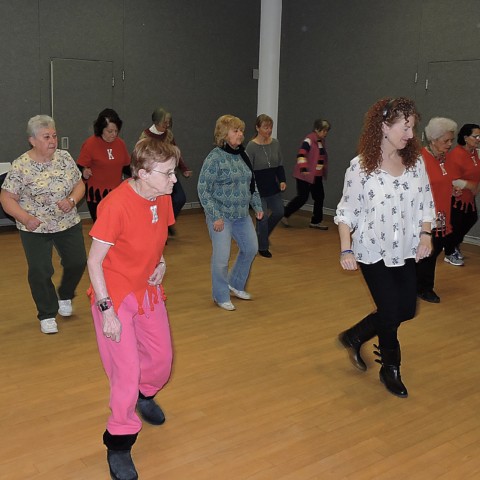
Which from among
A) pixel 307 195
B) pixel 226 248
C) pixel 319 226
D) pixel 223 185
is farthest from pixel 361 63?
pixel 226 248

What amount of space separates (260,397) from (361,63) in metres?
6.85

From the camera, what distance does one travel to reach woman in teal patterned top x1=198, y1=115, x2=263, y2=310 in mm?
4898

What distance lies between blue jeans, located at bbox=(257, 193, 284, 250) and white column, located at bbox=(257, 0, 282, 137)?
376 centimetres

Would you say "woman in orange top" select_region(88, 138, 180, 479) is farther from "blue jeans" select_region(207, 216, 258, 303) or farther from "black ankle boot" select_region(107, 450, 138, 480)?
"blue jeans" select_region(207, 216, 258, 303)

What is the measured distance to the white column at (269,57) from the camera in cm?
1035

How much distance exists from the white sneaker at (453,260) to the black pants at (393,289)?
3.78m

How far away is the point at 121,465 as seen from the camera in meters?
2.76

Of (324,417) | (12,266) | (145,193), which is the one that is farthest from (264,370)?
(12,266)

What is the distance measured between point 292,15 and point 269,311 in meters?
6.50

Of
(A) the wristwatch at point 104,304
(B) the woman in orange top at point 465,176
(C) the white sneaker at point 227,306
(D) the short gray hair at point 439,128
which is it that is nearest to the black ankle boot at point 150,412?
(A) the wristwatch at point 104,304

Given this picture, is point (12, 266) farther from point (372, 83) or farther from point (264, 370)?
point (372, 83)

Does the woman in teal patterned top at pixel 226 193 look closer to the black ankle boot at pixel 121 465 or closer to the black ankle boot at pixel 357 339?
the black ankle boot at pixel 357 339

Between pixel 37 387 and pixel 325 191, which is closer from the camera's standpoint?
pixel 37 387

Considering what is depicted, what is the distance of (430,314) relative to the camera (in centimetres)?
530
